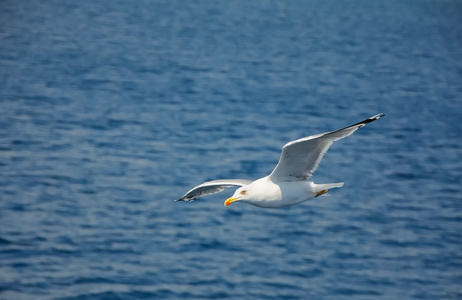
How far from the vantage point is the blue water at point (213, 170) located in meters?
20.3

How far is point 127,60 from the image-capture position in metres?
56.1

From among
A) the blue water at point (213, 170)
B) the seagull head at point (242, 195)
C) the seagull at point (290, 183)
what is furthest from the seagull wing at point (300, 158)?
the blue water at point (213, 170)

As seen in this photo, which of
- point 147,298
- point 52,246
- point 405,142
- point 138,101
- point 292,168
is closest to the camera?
point 292,168

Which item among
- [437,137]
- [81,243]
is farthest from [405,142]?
[81,243]

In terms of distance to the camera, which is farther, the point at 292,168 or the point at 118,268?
the point at 118,268

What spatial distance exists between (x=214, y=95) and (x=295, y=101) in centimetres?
485

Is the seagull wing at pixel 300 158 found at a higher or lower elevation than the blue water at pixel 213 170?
higher

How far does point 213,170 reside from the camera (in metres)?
28.7

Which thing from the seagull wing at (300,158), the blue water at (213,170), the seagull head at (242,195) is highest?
the seagull wing at (300,158)

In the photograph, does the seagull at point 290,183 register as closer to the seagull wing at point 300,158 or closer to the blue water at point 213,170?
the seagull wing at point 300,158

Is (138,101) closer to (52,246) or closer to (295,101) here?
(295,101)

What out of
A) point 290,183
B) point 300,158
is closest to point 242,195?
point 290,183

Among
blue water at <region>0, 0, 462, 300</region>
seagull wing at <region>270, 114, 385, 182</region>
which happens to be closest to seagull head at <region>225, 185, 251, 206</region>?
seagull wing at <region>270, 114, 385, 182</region>

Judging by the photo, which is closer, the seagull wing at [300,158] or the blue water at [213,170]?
the seagull wing at [300,158]
